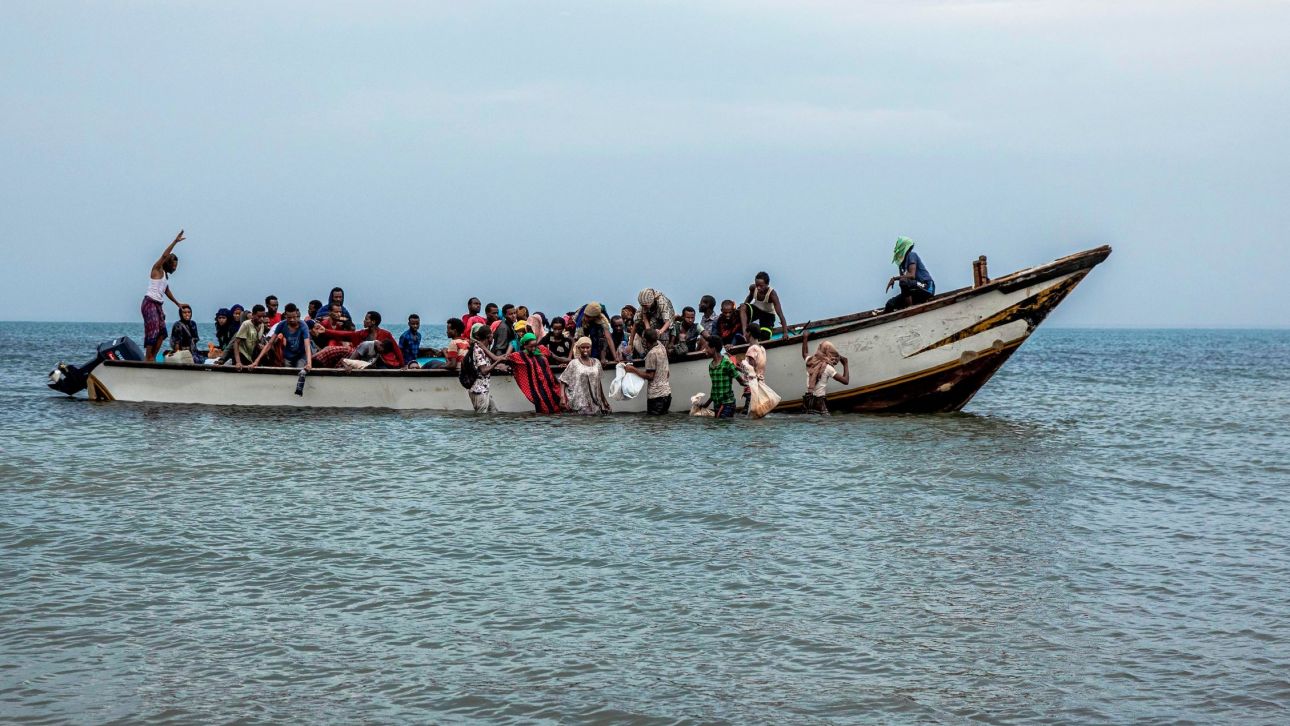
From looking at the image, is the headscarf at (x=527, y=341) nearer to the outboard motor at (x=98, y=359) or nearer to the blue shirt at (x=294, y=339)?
the blue shirt at (x=294, y=339)

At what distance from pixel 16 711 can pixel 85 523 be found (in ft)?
17.2

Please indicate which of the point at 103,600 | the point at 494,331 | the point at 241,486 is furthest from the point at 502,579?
the point at 494,331

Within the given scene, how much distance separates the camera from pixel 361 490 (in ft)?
41.1

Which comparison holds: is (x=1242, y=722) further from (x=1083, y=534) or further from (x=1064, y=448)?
(x=1064, y=448)

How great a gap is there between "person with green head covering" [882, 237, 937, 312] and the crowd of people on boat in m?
0.02

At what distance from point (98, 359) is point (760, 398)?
11.8m

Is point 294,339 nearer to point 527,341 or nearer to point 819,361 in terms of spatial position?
point 527,341

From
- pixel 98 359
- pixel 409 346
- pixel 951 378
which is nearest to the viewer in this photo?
pixel 951 378

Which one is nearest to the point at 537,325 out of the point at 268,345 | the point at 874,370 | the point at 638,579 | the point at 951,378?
the point at 268,345

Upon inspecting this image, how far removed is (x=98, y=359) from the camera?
67.9ft

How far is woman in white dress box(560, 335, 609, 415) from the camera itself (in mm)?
17703

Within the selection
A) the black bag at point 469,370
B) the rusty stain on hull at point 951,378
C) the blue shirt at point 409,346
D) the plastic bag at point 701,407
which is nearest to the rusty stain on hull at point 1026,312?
the rusty stain on hull at point 951,378

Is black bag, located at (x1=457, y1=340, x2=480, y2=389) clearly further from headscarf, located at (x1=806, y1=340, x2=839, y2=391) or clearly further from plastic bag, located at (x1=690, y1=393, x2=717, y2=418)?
headscarf, located at (x1=806, y1=340, x2=839, y2=391)

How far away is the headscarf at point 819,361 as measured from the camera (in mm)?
17212
